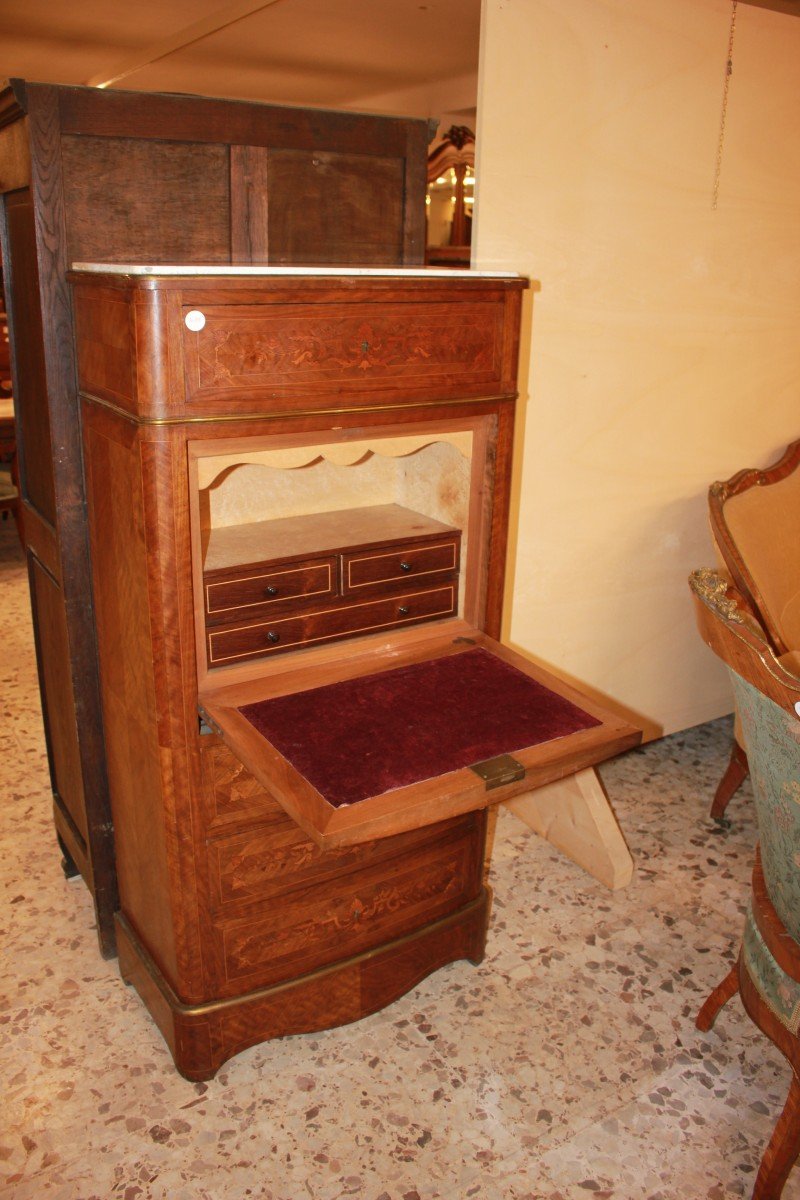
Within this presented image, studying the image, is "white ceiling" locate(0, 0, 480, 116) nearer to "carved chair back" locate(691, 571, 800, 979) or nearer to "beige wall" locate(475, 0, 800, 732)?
"beige wall" locate(475, 0, 800, 732)

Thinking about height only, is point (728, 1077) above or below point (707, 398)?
below

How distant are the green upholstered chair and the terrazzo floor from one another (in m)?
0.26

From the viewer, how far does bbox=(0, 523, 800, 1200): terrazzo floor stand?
1605 mm

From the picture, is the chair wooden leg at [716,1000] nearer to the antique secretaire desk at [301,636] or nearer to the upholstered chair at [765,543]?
the antique secretaire desk at [301,636]

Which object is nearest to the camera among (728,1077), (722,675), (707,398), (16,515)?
(728,1077)

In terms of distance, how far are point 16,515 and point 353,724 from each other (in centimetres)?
377

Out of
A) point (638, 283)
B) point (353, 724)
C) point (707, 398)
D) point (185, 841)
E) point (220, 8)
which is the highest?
point (220, 8)

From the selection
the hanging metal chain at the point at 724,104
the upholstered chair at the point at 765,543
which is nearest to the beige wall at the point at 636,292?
the hanging metal chain at the point at 724,104

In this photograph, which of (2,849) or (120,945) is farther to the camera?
(2,849)

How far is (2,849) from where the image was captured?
94.9 inches

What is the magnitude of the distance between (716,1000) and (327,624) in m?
1.09

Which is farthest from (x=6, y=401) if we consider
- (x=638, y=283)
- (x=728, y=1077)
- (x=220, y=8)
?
(x=728, y=1077)

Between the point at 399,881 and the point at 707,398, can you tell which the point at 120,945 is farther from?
the point at 707,398

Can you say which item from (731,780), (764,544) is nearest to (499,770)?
(764,544)
